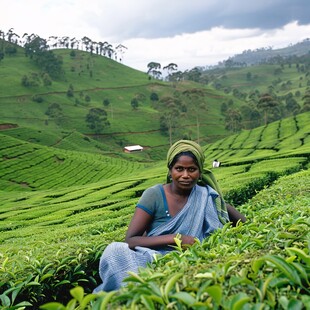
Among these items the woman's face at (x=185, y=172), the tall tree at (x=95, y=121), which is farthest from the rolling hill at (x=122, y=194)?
the tall tree at (x=95, y=121)

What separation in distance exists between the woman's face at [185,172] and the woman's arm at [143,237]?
53 centimetres

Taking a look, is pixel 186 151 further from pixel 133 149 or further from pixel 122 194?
pixel 133 149

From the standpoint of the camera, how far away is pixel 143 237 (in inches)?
156

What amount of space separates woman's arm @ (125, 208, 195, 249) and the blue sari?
7cm

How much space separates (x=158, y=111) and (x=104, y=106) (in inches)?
597

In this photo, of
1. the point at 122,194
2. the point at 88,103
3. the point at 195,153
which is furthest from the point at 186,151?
the point at 88,103

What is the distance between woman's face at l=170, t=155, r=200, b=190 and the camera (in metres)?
4.26

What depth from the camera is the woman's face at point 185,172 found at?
14.0 feet

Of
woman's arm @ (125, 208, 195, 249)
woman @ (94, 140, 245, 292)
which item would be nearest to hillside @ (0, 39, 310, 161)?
woman @ (94, 140, 245, 292)

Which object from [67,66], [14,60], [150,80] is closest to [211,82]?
[150,80]

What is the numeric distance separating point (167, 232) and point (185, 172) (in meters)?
0.70

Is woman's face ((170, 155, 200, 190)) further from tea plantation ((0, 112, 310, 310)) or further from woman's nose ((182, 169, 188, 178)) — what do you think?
tea plantation ((0, 112, 310, 310))

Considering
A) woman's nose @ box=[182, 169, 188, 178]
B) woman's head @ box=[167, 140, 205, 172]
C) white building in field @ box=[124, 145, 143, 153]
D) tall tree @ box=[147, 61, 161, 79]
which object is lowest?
white building in field @ box=[124, 145, 143, 153]

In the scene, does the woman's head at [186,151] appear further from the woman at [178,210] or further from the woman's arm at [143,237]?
the woman's arm at [143,237]
